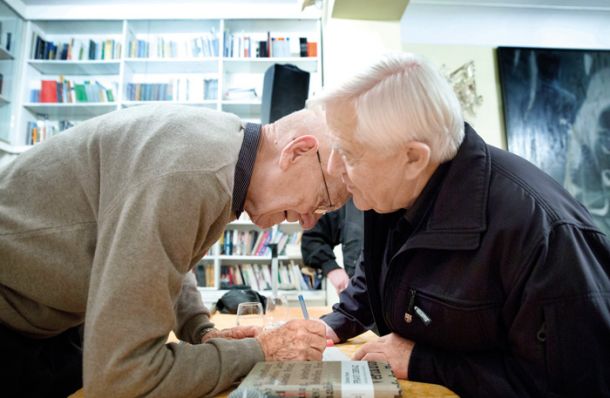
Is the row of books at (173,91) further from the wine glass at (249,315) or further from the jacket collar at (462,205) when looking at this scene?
the jacket collar at (462,205)

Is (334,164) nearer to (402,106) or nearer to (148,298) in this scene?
(402,106)

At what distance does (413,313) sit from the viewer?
0.83 m

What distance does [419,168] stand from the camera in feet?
2.80

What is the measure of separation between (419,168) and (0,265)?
898 millimetres

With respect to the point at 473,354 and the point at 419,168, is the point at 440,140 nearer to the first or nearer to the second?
the point at 419,168

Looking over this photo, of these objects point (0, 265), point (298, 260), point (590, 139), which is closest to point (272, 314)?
point (0, 265)

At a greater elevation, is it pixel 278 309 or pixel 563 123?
pixel 563 123

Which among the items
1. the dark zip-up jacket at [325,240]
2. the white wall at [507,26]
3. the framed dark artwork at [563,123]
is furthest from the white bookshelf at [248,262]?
the white wall at [507,26]

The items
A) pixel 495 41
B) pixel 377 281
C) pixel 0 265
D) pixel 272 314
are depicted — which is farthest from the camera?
pixel 495 41

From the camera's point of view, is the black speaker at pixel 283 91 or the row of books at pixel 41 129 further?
the row of books at pixel 41 129

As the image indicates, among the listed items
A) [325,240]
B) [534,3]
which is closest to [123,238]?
[325,240]

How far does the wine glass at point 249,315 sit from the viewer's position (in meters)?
1.13

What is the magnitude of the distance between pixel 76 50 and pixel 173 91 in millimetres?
1236

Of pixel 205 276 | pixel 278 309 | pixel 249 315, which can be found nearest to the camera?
pixel 249 315
